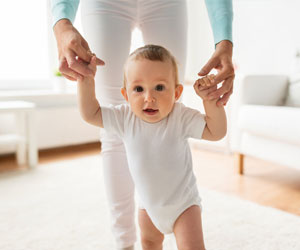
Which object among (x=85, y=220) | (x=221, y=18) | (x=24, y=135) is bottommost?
(x=85, y=220)

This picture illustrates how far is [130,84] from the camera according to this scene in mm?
792

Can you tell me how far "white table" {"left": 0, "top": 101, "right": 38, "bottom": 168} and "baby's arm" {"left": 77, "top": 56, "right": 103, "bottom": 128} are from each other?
5.37 ft

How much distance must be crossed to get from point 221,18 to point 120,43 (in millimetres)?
273

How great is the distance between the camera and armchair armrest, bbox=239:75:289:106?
2.13m

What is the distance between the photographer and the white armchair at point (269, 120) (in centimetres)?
183

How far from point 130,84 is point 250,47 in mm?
2573

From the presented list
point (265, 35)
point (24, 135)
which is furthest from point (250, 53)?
point (24, 135)

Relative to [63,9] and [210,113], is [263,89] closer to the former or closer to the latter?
[210,113]

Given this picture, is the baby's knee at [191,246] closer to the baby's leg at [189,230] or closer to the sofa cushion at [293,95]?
the baby's leg at [189,230]

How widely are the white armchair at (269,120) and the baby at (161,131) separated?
1169mm

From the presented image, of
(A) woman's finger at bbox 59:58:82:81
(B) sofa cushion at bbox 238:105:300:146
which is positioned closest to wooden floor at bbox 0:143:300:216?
(B) sofa cushion at bbox 238:105:300:146

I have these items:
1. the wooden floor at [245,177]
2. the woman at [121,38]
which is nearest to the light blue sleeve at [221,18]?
the woman at [121,38]

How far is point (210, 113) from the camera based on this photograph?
0.76 metres

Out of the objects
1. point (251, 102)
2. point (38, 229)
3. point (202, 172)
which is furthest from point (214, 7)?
point (202, 172)
